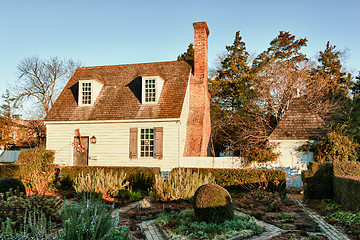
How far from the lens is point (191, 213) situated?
313 inches

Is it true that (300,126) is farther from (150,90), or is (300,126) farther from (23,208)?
(23,208)

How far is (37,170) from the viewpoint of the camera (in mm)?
12406

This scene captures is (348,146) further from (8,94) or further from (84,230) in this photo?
(8,94)

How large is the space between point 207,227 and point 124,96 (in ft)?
41.2

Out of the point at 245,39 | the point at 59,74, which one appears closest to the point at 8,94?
the point at 59,74

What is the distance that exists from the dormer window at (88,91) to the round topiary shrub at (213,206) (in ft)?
41.5

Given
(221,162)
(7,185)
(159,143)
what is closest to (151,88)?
(159,143)

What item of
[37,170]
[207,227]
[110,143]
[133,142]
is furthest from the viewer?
[110,143]

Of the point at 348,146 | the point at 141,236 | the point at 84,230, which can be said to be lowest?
the point at 141,236

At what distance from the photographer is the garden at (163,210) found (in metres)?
4.89

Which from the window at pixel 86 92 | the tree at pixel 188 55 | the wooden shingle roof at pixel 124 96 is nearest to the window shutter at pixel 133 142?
the wooden shingle roof at pixel 124 96

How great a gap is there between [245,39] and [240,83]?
24.5ft

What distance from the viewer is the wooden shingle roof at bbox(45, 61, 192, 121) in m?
16.6

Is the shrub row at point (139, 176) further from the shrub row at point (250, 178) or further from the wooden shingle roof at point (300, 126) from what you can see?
the wooden shingle roof at point (300, 126)
